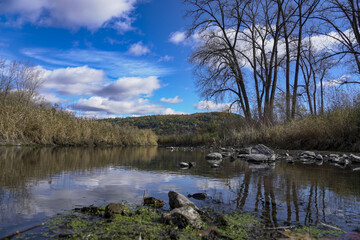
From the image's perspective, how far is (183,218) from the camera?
1527mm

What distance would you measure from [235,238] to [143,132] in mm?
19504

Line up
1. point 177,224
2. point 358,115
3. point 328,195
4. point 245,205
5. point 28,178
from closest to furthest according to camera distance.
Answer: point 177,224, point 245,205, point 328,195, point 28,178, point 358,115

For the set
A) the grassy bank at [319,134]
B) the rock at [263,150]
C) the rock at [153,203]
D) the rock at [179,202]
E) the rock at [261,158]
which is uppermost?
the grassy bank at [319,134]

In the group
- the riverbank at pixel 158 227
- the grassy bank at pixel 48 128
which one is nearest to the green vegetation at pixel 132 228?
the riverbank at pixel 158 227

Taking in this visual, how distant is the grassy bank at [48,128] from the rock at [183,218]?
366 inches

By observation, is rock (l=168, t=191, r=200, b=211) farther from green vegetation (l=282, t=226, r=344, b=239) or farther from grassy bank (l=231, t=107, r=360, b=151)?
grassy bank (l=231, t=107, r=360, b=151)

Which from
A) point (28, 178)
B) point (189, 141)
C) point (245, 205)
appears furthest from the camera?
point (189, 141)

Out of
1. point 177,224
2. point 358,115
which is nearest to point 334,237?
point 177,224

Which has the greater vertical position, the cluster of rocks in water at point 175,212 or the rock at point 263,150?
the rock at point 263,150

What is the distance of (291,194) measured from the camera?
8.00ft

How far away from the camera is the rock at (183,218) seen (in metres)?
1.51

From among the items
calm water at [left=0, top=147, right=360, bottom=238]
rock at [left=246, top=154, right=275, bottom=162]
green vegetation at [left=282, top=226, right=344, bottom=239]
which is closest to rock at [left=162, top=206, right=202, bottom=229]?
calm water at [left=0, top=147, right=360, bottom=238]

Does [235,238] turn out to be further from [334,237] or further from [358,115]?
[358,115]

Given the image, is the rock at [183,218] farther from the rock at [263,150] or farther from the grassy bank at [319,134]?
the grassy bank at [319,134]
